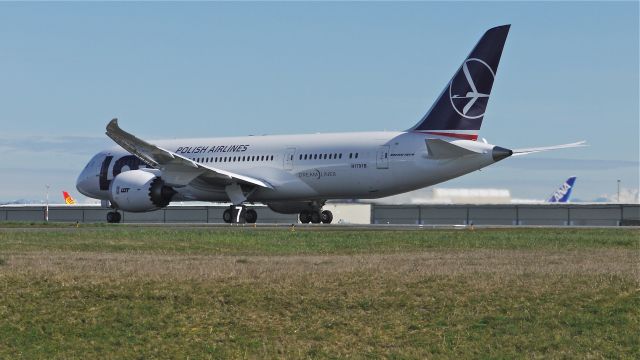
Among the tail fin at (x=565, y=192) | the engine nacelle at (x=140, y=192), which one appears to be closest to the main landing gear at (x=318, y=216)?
the engine nacelle at (x=140, y=192)

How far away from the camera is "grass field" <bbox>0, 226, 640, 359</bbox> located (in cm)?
1772

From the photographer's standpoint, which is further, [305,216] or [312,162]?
[305,216]

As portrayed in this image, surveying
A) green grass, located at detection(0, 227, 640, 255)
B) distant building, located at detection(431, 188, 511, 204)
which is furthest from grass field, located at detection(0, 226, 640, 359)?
distant building, located at detection(431, 188, 511, 204)

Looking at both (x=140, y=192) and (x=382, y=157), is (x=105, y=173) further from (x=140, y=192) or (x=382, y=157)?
(x=382, y=157)

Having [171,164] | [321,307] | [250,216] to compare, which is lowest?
[321,307]

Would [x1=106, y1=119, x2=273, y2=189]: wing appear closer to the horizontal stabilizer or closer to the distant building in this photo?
the horizontal stabilizer

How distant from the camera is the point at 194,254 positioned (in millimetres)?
29000

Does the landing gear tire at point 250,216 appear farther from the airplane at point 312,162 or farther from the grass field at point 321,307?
the grass field at point 321,307

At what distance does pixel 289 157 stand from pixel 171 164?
578cm

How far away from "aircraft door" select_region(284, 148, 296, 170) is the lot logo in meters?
9.23

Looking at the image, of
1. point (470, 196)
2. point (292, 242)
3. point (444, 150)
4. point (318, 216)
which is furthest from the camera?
point (470, 196)

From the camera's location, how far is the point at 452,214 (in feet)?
250

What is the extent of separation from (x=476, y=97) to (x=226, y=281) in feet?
84.2

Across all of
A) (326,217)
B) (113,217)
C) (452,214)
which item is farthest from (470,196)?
(113,217)
